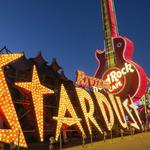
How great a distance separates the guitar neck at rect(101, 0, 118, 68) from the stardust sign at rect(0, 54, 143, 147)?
10493 mm

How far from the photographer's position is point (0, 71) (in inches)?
650

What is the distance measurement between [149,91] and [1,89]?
122ft

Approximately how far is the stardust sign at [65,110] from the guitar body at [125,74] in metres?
7.58

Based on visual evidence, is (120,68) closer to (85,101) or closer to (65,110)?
(85,101)

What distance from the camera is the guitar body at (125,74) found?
4006 cm

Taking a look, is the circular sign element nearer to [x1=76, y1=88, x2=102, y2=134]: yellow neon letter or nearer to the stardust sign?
the stardust sign

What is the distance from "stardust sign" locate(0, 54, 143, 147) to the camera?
1622 cm

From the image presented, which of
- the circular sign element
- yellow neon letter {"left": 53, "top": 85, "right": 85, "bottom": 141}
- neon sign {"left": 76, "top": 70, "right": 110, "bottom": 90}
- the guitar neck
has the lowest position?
yellow neon letter {"left": 53, "top": 85, "right": 85, "bottom": 141}

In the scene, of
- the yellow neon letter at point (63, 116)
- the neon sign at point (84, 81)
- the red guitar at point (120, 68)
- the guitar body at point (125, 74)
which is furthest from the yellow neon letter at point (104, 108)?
the guitar body at point (125, 74)

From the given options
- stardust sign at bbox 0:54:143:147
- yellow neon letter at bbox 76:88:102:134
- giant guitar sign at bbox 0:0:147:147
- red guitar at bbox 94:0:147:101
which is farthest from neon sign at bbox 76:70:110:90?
red guitar at bbox 94:0:147:101

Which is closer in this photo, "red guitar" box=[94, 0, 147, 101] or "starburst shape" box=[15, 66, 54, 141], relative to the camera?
"starburst shape" box=[15, 66, 54, 141]

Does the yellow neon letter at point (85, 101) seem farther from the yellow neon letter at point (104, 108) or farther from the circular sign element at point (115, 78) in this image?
the circular sign element at point (115, 78)

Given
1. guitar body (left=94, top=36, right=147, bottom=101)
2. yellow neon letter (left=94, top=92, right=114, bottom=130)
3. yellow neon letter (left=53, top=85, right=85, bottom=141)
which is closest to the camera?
yellow neon letter (left=53, top=85, right=85, bottom=141)

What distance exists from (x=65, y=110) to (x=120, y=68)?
21.9m
